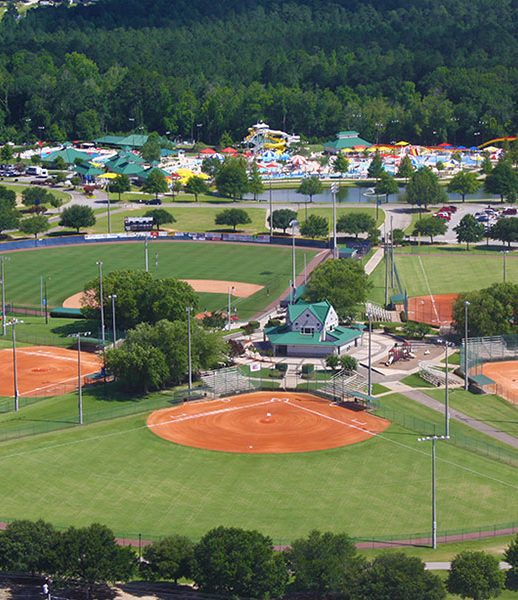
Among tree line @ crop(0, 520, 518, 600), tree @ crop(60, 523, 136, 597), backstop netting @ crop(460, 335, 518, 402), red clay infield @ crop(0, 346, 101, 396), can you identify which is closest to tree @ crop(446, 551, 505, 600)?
tree line @ crop(0, 520, 518, 600)

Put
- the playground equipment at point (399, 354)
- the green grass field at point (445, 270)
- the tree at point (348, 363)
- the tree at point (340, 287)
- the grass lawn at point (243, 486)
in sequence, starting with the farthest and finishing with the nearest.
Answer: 1. the green grass field at point (445, 270)
2. the tree at point (340, 287)
3. the playground equipment at point (399, 354)
4. the tree at point (348, 363)
5. the grass lawn at point (243, 486)

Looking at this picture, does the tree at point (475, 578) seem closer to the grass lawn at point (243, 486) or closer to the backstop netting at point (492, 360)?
the grass lawn at point (243, 486)

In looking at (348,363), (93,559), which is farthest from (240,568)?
(348,363)

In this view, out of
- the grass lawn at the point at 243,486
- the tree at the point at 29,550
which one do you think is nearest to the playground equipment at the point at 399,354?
the grass lawn at the point at 243,486

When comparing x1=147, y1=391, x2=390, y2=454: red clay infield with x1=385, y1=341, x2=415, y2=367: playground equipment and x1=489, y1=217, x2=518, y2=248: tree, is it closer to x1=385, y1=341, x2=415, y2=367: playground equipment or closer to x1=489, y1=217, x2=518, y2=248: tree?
x1=385, y1=341, x2=415, y2=367: playground equipment

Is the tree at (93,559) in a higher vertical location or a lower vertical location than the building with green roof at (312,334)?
lower

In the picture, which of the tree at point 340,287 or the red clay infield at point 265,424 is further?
the tree at point 340,287

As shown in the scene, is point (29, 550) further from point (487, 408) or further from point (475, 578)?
point (487, 408)

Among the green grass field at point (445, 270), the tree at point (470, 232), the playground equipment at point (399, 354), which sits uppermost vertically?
the tree at point (470, 232)

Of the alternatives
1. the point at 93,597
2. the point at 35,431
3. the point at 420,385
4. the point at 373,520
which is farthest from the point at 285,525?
the point at 420,385
